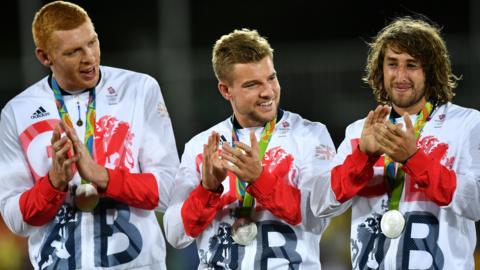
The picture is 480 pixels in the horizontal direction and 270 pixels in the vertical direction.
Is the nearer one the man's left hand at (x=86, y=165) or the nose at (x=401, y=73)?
the man's left hand at (x=86, y=165)

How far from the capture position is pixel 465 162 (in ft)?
12.6

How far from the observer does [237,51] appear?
4250 millimetres

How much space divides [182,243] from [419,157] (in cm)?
121

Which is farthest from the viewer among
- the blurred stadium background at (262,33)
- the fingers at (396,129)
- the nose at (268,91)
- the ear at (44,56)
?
the blurred stadium background at (262,33)

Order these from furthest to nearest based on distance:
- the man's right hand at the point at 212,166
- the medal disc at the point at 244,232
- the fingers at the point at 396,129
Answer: the medal disc at the point at 244,232, the man's right hand at the point at 212,166, the fingers at the point at 396,129

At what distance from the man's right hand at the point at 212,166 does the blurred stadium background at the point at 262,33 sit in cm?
502

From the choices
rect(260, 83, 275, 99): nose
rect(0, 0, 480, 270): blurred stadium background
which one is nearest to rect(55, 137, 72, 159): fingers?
rect(260, 83, 275, 99): nose

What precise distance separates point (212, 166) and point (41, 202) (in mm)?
804

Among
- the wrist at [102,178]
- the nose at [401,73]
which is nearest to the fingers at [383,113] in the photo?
the nose at [401,73]

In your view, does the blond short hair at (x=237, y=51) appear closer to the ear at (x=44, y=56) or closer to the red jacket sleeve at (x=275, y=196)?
the red jacket sleeve at (x=275, y=196)

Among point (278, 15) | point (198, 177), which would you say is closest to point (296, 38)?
point (278, 15)

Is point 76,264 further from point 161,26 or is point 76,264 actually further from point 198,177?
point 161,26

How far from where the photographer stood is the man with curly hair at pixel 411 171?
371 centimetres

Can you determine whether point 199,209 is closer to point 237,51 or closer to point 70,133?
point 70,133
